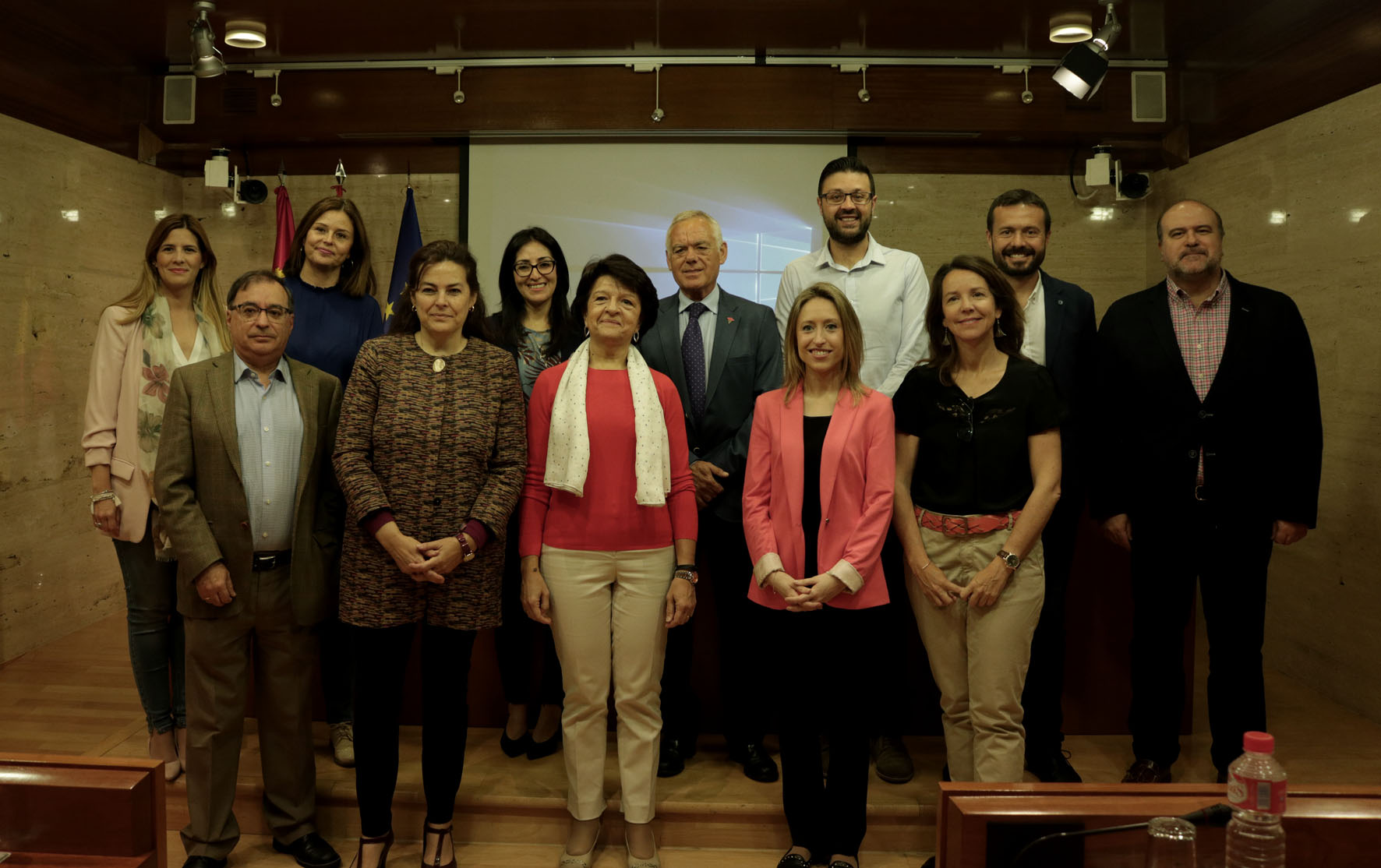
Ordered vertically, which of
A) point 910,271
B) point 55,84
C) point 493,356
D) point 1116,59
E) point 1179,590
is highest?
point 1116,59

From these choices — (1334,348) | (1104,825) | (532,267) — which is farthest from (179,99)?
(1334,348)

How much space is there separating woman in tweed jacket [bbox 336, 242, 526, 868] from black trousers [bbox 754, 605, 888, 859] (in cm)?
77

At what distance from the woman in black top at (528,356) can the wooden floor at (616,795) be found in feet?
0.46

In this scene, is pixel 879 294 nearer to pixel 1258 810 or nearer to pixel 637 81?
pixel 1258 810

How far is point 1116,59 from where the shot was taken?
5137 mm

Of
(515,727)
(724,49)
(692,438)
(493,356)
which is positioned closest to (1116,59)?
(724,49)

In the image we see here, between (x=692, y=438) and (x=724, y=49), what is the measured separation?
2.99m

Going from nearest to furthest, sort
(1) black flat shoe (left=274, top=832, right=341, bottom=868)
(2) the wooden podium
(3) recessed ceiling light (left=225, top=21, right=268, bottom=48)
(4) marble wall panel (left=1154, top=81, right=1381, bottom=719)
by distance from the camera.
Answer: (2) the wooden podium, (1) black flat shoe (left=274, top=832, right=341, bottom=868), (4) marble wall panel (left=1154, top=81, right=1381, bottom=719), (3) recessed ceiling light (left=225, top=21, right=268, bottom=48)

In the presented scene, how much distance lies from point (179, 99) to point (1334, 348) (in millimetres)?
5778

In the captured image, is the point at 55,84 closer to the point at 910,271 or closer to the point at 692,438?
the point at 692,438

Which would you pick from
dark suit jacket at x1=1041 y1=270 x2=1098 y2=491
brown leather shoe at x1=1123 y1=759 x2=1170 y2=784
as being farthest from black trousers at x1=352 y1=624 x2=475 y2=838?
brown leather shoe at x1=1123 y1=759 x2=1170 y2=784

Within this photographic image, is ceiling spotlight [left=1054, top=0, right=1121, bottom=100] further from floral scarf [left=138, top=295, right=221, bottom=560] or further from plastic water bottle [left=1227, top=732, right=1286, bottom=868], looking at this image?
floral scarf [left=138, top=295, right=221, bottom=560]

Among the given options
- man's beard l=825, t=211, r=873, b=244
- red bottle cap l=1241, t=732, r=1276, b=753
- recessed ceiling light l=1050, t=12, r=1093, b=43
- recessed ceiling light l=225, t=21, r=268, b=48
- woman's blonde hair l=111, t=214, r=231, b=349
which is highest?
recessed ceiling light l=225, t=21, r=268, b=48

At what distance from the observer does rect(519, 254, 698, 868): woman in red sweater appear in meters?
2.51
